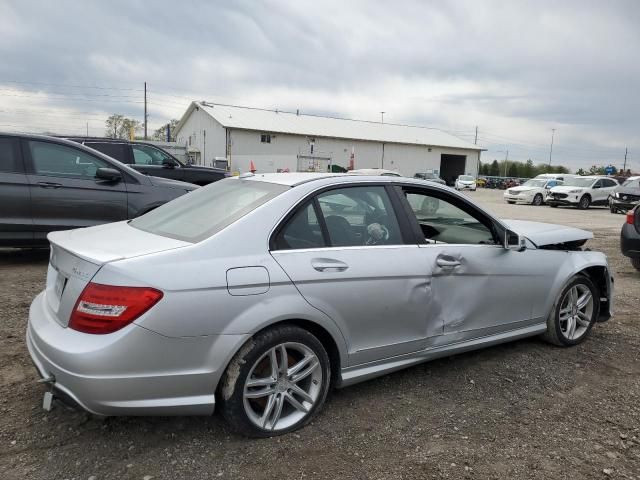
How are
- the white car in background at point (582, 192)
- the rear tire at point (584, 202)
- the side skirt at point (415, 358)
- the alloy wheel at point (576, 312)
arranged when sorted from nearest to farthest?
the side skirt at point (415, 358), the alloy wheel at point (576, 312), the white car in background at point (582, 192), the rear tire at point (584, 202)

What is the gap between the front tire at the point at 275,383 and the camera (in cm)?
266

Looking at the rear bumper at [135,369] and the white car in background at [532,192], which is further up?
the white car in background at [532,192]

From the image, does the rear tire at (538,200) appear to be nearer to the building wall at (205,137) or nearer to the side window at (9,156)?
the building wall at (205,137)

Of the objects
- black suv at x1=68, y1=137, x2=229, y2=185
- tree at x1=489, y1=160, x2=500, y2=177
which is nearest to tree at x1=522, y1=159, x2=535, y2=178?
tree at x1=489, y1=160, x2=500, y2=177

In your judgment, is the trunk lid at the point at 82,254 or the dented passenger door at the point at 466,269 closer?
the trunk lid at the point at 82,254

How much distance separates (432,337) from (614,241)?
10.7 m

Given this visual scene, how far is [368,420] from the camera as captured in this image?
312cm

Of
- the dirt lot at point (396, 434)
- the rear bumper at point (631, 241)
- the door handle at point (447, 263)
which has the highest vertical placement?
the door handle at point (447, 263)

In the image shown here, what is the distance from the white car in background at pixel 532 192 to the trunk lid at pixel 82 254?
89.5 feet

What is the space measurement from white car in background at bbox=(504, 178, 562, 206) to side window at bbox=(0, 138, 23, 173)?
1016 inches

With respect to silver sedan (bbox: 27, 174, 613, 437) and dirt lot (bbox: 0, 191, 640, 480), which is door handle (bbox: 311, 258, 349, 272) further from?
dirt lot (bbox: 0, 191, 640, 480)

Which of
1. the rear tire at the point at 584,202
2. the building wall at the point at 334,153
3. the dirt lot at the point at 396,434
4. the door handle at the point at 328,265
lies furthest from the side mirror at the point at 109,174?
the building wall at the point at 334,153

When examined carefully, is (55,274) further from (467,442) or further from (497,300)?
(497,300)

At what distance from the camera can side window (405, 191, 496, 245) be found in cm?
377
